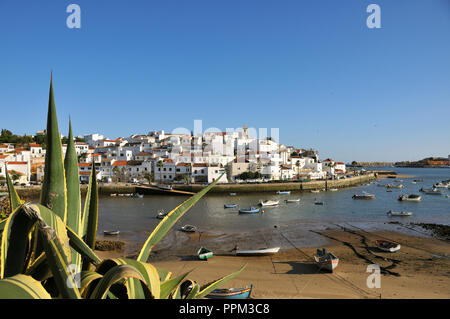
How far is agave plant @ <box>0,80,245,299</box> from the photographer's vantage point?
3.15ft

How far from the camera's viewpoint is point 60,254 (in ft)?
3.19

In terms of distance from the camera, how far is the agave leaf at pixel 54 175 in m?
1.28

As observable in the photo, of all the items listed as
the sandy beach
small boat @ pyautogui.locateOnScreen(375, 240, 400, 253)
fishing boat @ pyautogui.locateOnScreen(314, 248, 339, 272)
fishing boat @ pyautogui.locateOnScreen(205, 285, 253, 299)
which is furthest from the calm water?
fishing boat @ pyautogui.locateOnScreen(205, 285, 253, 299)

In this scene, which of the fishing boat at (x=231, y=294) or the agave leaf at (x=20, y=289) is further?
the fishing boat at (x=231, y=294)

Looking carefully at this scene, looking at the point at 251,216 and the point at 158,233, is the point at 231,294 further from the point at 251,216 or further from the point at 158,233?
the point at 251,216

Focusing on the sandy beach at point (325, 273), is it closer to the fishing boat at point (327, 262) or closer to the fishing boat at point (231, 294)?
the fishing boat at point (327, 262)

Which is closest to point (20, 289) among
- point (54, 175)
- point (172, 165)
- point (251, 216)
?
point (54, 175)

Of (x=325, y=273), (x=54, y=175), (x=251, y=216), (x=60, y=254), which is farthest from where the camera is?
(x=251, y=216)

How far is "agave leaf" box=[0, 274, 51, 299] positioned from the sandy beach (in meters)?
10.8

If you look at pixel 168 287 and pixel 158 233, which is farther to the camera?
pixel 158 233

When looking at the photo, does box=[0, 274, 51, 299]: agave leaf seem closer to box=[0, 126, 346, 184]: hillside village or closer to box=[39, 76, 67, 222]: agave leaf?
box=[39, 76, 67, 222]: agave leaf

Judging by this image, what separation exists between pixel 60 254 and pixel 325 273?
13.9 m

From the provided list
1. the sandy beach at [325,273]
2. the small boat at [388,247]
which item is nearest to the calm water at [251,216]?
the sandy beach at [325,273]

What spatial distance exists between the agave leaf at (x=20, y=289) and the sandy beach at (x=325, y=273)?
426 inches
